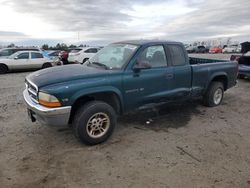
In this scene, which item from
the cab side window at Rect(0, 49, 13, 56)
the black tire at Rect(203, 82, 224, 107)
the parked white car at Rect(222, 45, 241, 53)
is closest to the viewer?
the black tire at Rect(203, 82, 224, 107)

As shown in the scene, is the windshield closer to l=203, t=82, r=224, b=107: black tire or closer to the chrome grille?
the chrome grille

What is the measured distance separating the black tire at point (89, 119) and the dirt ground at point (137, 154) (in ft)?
0.48

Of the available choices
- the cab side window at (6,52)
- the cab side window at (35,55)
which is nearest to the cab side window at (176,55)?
the cab side window at (35,55)

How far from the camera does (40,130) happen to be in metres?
4.93

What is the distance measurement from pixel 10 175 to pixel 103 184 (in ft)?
4.27

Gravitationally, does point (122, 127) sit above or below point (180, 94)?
below

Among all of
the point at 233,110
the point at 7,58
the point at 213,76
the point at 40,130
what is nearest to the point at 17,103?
the point at 40,130

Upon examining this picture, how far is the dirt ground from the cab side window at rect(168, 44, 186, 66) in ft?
4.23

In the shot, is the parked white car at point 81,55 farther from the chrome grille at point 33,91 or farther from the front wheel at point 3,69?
the chrome grille at point 33,91

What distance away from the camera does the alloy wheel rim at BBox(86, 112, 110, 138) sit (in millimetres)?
4207

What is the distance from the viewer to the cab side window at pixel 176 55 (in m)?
5.35

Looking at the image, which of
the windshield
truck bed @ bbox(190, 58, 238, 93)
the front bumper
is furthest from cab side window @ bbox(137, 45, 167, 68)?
the front bumper

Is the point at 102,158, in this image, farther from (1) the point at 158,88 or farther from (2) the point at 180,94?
(2) the point at 180,94

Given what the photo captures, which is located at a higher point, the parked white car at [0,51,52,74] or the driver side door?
the driver side door
